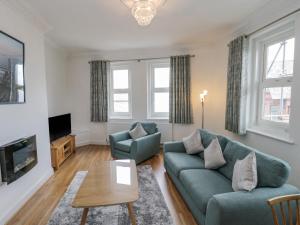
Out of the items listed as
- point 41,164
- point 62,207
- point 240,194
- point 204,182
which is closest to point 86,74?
point 41,164

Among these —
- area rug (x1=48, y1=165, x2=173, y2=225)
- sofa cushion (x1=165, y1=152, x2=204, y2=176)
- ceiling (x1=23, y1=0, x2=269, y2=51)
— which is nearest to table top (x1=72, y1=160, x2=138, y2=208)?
area rug (x1=48, y1=165, x2=173, y2=225)

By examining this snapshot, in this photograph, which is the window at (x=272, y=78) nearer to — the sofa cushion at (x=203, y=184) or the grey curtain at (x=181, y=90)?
the sofa cushion at (x=203, y=184)

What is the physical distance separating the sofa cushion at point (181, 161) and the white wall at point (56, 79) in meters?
2.84

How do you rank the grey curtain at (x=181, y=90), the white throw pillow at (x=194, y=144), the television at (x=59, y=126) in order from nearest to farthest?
the white throw pillow at (x=194, y=144) < the television at (x=59, y=126) < the grey curtain at (x=181, y=90)

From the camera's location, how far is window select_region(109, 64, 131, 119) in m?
4.92

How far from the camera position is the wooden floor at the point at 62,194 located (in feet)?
6.78

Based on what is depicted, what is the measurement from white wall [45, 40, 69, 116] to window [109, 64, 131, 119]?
1.19 meters

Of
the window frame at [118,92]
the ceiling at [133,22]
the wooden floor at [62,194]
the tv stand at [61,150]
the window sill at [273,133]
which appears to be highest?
the ceiling at [133,22]

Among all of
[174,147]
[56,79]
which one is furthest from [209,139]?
[56,79]

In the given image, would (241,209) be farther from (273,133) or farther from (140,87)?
(140,87)

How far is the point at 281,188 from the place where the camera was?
5.43ft

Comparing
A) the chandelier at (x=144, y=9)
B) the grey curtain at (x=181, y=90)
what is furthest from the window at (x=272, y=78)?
the chandelier at (x=144, y=9)

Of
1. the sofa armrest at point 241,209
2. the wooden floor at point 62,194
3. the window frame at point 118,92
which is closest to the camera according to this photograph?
the sofa armrest at point 241,209

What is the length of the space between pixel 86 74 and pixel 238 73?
3717mm
